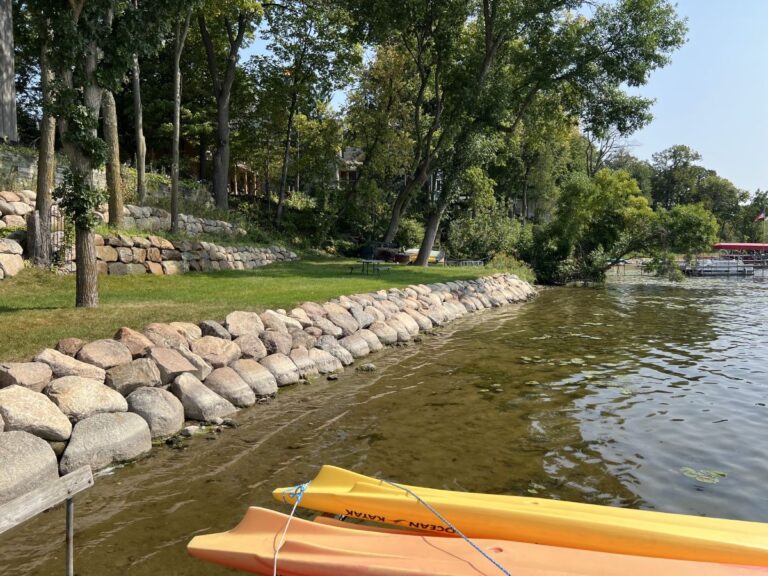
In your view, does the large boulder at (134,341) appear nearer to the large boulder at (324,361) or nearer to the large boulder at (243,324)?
the large boulder at (243,324)

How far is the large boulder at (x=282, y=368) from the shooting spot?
8.28 metres

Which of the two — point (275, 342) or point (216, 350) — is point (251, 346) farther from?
point (216, 350)

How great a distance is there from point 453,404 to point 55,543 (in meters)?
5.01

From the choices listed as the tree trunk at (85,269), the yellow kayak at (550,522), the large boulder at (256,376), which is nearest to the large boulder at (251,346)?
the large boulder at (256,376)

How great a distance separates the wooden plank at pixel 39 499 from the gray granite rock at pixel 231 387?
4120mm

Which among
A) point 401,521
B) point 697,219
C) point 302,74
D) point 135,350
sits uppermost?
point 302,74

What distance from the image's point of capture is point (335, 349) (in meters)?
9.89

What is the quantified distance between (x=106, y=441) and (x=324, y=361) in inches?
170

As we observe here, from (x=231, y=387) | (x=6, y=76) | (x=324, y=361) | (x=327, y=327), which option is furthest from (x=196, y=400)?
(x=6, y=76)

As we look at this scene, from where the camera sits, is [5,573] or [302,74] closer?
[5,573]

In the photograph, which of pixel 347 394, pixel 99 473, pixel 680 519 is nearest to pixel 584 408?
pixel 347 394

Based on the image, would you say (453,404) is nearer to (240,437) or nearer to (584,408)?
(584,408)

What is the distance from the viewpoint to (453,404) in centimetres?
771

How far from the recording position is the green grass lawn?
24.3 ft
